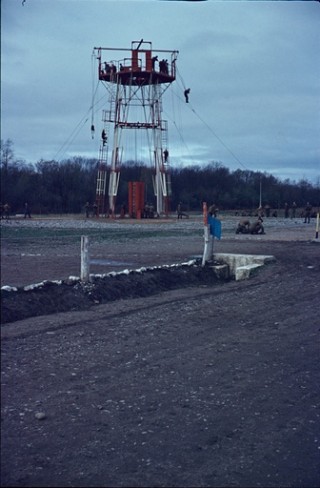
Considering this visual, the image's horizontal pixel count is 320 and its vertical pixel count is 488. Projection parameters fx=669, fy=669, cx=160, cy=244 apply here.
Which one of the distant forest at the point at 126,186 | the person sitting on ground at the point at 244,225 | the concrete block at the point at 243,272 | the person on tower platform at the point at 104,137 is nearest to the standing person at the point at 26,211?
the distant forest at the point at 126,186

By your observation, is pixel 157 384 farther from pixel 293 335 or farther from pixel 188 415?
pixel 293 335

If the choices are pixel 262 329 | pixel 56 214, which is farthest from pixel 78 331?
pixel 262 329

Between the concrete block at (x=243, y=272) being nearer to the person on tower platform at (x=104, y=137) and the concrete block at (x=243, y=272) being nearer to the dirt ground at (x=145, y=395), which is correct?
the dirt ground at (x=145, y=395)

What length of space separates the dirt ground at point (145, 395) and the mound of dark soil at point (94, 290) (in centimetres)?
3

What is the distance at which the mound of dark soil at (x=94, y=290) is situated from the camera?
262cm

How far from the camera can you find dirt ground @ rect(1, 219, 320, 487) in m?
2.55

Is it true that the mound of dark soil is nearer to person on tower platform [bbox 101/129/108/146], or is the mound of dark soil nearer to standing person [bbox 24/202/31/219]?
standing person [bbox 24/202/31/219]

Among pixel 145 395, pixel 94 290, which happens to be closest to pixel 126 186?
pixel 145 395

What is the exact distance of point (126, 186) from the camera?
304cm

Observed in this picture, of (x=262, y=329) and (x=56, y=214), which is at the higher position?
(x=56, y=214)

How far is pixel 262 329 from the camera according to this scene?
600 centimetres

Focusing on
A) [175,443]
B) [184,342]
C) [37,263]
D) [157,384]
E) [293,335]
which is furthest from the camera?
[293,335]

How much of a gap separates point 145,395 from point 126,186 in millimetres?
1203

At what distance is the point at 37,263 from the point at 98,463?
34.5 inches
